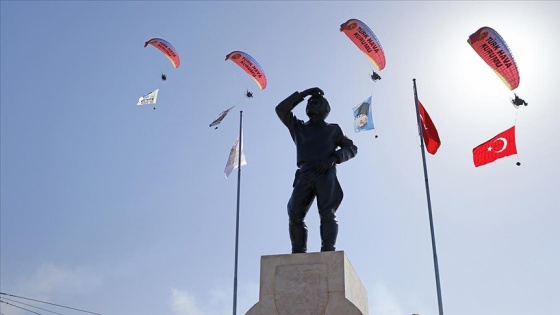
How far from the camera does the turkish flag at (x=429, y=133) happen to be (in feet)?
61.9

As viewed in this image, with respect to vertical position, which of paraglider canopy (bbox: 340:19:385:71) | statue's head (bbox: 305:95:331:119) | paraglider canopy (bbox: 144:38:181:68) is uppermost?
paraglider canopy (bbox: 144:38:181:68)

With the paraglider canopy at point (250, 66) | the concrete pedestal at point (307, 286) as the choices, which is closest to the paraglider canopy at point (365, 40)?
the paraglider canopy at point (250, 66)

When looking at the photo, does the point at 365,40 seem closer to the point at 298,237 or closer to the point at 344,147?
the point at 344,147

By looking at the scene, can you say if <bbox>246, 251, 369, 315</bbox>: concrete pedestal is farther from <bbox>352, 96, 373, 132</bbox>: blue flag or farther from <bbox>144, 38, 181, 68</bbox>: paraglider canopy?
<bbox>144, 38, 181, 68</bbox>: paraglider canopy

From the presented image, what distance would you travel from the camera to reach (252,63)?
2594 centimetres

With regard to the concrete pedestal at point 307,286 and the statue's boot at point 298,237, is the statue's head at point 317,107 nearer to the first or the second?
the statue's boot at point 298,237

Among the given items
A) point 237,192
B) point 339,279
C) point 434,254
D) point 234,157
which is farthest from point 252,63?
point 339,279

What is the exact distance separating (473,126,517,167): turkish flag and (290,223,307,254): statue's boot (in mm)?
10965

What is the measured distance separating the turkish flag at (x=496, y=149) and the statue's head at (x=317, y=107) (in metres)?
10.2

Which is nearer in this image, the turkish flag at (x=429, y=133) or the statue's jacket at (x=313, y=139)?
the statue's jacket at (x=313, y=139)

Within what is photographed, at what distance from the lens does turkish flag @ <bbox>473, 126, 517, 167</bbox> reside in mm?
17344

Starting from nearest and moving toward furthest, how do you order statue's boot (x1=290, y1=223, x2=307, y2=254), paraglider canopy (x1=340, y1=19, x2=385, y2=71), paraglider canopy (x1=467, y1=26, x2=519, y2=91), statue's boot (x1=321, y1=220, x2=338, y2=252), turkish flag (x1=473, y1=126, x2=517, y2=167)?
statue's boot (x1=321, y1=220, x2=338, y2=252), statue's boot (x1=290, y1=223, x2=307, y2=254), turkish flag (x1=473, y1=126, x2=517, y2=167), paraglider canopy (x1=467, y1=26, x2=519, y2=91), paraglider canopy (x1=340, y1=19, x2=385, y2=71)

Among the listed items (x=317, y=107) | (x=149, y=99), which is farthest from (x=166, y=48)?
(x=317, y=107)

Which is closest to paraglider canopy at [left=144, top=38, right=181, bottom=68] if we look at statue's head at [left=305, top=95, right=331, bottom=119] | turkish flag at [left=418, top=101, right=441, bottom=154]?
turkish flag at [left=418, top=101, right=441, bottom=154]
